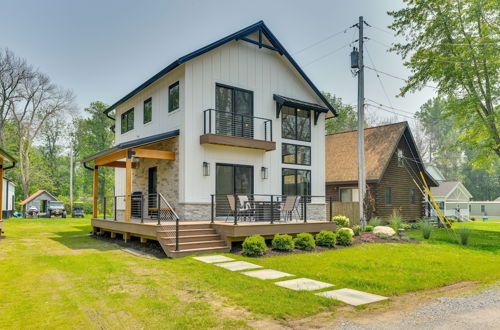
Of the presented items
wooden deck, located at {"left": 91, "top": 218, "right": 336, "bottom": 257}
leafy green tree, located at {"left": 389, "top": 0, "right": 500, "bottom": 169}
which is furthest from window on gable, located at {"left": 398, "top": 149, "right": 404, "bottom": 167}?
wooden deck, located at {"left": 91, "top": 218, "right": 336, "bottom": 257}

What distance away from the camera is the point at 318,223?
12.3 meters

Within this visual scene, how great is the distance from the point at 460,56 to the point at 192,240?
667 inches

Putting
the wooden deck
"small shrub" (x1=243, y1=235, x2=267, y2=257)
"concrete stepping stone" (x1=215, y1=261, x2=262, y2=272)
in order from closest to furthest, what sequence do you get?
"concrete stepping stone" (x1=215, y1=261, x2=262, y2=272), "small shrub" (x1=243, y1=235, x2=267, y2=257), the wooden deck

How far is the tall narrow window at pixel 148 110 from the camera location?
15510 mm

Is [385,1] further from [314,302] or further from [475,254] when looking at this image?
[314,302]

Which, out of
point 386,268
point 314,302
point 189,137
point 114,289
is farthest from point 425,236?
point 114,289

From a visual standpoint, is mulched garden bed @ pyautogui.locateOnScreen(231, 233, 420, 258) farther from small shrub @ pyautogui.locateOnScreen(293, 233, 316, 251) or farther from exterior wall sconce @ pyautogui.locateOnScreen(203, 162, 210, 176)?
exterior wall sconce @ pyautogui.locateOnScreen(203, 162, 210, 176)

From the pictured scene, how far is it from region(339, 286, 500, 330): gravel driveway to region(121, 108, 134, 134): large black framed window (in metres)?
15.2

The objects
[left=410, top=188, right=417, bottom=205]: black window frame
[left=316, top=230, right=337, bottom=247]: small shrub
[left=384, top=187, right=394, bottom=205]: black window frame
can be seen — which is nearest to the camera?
[left=316, top=230, right=337, bottom=247]: small shrub

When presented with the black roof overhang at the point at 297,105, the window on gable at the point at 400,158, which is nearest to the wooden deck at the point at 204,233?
the black roof overhang at the point at 297,105

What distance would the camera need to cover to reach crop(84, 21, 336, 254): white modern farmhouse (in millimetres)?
11852

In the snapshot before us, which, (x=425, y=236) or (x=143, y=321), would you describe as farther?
(x=425, y=236)

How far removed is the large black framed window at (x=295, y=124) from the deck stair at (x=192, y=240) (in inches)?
248

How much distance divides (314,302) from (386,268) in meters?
3.60
